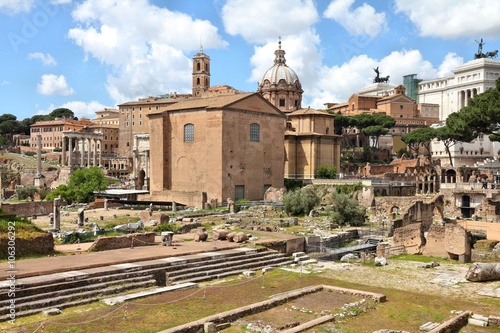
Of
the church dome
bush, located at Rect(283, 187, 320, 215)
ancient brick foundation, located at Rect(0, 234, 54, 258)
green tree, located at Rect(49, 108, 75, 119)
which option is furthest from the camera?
green tree, located at Rect(49, 108, 75, 119)

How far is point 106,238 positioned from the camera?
18203 millimetres

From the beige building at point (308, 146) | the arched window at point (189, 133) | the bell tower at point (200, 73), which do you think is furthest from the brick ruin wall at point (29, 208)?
the bell tower at point (200, 73)

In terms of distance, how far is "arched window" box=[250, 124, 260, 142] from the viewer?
1714 inches

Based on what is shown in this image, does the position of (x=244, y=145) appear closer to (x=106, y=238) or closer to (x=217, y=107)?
(x=217, y=107)

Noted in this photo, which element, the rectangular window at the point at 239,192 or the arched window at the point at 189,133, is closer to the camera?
the rectangular window at the point at 239,192

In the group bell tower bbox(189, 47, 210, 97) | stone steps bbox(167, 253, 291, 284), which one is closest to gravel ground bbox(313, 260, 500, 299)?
stone steps bbox(167, 253, 291, 284)

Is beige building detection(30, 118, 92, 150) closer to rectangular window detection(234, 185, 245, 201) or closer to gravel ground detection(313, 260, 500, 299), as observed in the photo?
rectangular window detection(234, 185, 245, 201)

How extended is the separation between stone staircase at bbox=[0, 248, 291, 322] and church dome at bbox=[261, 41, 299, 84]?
48187mm

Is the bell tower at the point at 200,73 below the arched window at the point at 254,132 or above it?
above

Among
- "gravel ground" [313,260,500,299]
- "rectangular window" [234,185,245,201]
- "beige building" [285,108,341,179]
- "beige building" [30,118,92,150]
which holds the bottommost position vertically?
"gravel ground" [313,260,500,299]

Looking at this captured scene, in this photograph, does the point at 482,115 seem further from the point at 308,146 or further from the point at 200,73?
the point at 200,73

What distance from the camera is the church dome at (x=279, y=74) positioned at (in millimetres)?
64312

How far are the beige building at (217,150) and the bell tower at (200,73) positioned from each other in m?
49.2

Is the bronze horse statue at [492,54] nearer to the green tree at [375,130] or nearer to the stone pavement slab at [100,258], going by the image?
the green tree at [375,130]
